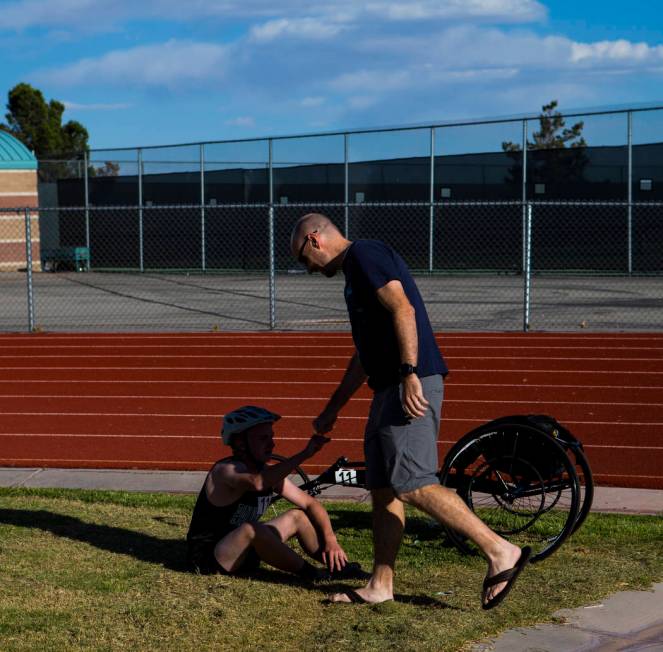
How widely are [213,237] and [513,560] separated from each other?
29589 mm

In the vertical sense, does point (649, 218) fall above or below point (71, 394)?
above

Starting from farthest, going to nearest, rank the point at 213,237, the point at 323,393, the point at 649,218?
the point at 213,237 < the point at 649,218 < the point at 323,393

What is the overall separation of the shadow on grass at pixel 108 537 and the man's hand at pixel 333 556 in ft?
2.36

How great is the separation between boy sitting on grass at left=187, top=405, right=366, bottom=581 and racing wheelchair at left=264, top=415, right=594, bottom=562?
11.5 inches

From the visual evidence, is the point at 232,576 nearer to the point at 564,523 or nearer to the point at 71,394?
the point at 564,523

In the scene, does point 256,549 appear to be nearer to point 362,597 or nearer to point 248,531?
point 248,531

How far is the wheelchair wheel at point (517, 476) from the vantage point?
5.85 m

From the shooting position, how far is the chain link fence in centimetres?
1862

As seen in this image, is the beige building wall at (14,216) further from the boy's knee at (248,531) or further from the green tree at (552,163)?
the boy's knee at (248,531)

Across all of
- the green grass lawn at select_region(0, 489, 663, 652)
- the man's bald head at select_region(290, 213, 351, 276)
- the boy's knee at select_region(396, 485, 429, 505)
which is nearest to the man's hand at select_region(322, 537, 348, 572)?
the green grass lawn at select_region(0, 489, 663, 652)

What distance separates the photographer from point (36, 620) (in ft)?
16.1

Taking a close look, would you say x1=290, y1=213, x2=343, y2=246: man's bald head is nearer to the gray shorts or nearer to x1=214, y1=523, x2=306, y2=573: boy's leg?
the gray shorts

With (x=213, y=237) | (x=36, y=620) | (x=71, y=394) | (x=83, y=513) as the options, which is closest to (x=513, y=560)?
(x=36, y=620)

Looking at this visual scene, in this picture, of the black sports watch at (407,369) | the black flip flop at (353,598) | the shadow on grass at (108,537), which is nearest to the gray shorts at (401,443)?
the black sports watch at (407,369)
